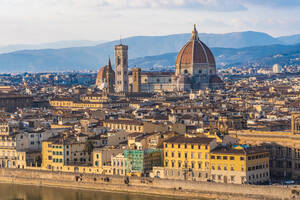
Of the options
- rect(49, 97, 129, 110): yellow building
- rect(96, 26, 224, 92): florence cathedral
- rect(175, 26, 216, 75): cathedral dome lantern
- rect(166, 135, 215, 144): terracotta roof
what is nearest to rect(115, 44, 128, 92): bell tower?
rect(96, 26, 224, 92): florence cathedral

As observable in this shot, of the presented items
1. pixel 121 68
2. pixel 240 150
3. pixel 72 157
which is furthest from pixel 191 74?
pixel 240 150

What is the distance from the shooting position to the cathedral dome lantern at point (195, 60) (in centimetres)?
18575

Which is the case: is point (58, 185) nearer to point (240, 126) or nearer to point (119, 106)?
point (240, 126)

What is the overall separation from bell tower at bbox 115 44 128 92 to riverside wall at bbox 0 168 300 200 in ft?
339

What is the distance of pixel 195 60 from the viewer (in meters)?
186

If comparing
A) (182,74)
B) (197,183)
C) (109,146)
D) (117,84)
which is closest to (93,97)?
(117,84)

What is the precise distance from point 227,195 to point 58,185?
16.8 meters

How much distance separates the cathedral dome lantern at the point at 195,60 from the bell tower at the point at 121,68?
19.4 m

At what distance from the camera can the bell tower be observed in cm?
17212

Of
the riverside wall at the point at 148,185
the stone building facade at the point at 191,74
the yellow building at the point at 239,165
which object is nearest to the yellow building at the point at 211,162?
the yellow building at the point at 239,165

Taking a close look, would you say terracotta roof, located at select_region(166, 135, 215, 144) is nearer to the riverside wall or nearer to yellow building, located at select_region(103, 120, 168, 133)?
the riverside wall

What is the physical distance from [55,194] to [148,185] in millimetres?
8022

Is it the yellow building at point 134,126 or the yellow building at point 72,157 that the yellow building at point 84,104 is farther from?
the yellow building at point 72,157

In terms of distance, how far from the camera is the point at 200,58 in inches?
7318
